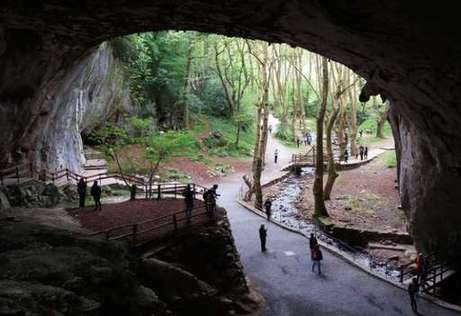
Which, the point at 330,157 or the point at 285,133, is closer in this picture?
the point at 330,157

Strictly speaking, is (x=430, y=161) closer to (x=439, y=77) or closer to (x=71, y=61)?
(x=439, y=77)

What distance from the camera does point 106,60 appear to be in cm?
2847

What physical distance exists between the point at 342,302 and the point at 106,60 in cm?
2072

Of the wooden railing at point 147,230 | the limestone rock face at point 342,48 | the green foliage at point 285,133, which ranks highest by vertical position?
the limestone rock face at point 342,48

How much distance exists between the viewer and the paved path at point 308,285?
49.4ft

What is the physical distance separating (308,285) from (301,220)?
36.6ft

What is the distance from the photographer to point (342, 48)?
12133mm

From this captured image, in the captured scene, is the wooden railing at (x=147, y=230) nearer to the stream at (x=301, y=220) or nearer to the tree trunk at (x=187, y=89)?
the stream at (x=301, y=220)

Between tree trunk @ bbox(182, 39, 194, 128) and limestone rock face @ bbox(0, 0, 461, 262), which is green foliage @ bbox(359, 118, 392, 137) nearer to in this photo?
tree trunk @ bbox(182, 39, 194, 128)

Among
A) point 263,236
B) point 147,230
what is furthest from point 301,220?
point 147,230

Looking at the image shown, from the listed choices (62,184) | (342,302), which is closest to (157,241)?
(342,302)

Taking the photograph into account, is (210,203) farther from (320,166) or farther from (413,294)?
(320,166)

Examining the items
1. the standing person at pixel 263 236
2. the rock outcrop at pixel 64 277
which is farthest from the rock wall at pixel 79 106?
the standing person at pixel 263 236

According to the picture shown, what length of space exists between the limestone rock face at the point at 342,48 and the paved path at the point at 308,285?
369cm
